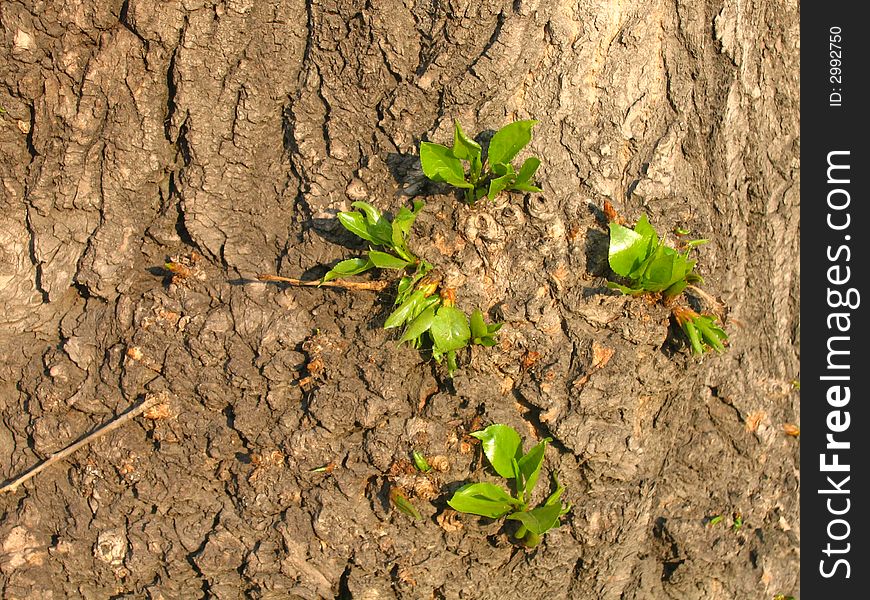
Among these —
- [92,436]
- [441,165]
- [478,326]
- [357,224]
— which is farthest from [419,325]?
[92,436]

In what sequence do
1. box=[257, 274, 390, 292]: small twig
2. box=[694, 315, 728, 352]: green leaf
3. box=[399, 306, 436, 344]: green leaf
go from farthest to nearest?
1. box=[694, 315, 728, 352]: green leaf
2. box=[257, 274, 390, 292]: small twig
3. box=[399, 306, 436, 344]: green leaf

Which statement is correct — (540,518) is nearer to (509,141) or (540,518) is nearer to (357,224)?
(357,224)

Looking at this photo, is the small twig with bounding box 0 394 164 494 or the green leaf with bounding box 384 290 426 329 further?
the small twig with bounding box 0 394 164 494

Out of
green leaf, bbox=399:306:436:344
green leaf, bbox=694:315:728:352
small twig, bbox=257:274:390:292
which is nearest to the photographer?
green leaf, bbox=399:306:436:344

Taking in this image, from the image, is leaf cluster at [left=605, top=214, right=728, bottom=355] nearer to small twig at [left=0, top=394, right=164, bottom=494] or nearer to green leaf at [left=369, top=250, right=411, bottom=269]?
green leaf at [left=369, top=250, right=411, bottom=269]

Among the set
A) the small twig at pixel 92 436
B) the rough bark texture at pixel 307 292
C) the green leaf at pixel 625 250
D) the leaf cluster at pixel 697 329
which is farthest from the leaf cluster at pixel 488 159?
the small twig at pixel 92 436

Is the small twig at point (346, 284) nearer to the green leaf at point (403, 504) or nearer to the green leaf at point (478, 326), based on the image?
the green leaf at point (478, 326)

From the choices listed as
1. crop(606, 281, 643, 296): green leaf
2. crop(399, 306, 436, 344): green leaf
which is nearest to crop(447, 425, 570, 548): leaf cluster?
crop(399, 306, 436, 344): green leaf

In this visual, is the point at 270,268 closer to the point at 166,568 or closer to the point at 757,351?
the point at 166,568
